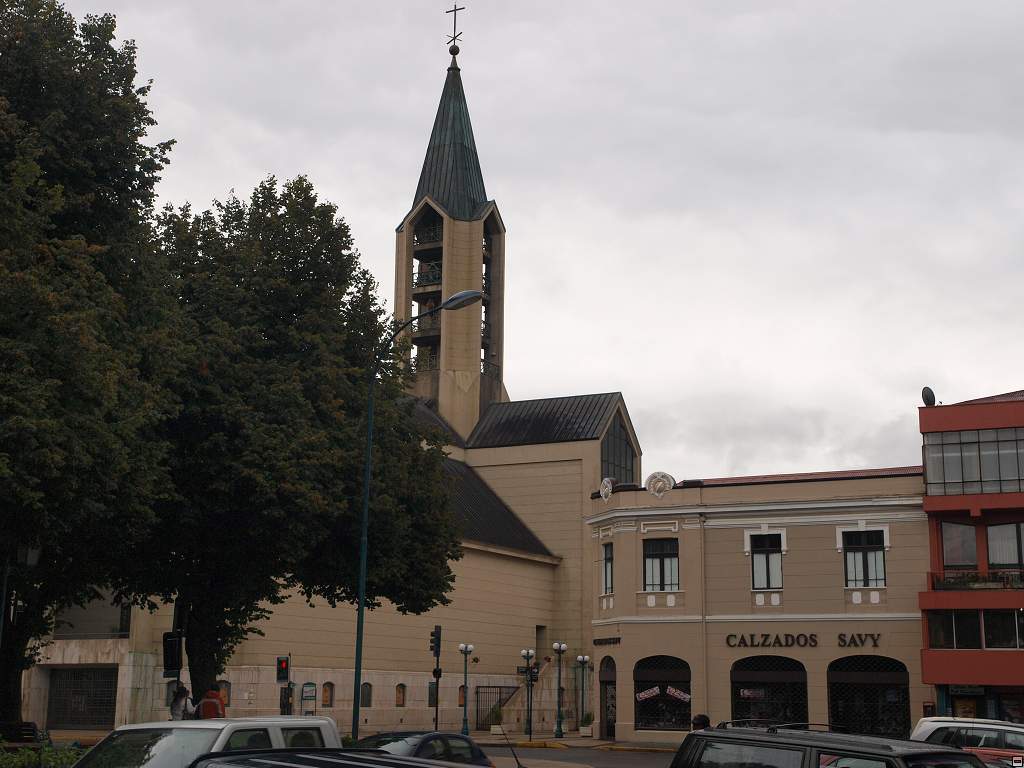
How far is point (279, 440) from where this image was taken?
27.9m

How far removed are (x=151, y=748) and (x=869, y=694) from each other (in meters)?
35.0

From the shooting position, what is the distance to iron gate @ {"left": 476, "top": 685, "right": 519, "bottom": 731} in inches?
2378

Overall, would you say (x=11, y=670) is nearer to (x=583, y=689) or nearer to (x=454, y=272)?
(x=583, y=689)

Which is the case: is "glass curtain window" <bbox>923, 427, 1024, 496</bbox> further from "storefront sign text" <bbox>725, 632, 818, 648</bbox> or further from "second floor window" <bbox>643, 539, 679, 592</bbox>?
"second floor window" <bbox>643, 539, 679, 592</bbox>

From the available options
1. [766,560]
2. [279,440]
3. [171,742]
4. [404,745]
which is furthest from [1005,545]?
[171,742]

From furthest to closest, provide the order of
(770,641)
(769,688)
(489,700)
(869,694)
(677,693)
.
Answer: (489,700)
(677,693)
(770,641)
(769,688)
(869,694)

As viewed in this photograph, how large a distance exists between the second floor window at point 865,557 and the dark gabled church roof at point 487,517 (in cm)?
2286

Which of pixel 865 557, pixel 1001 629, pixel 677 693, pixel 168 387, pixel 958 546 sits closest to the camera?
pixel 168 387

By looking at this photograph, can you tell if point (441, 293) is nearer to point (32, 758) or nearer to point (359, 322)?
point (359, 322)

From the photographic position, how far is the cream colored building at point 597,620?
142ft

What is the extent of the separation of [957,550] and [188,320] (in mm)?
27537

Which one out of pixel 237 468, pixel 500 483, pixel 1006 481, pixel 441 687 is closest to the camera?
pixel 237 468

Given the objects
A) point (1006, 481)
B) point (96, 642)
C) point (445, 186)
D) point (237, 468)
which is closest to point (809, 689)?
point (1006, 481)

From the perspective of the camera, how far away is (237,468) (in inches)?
1082
